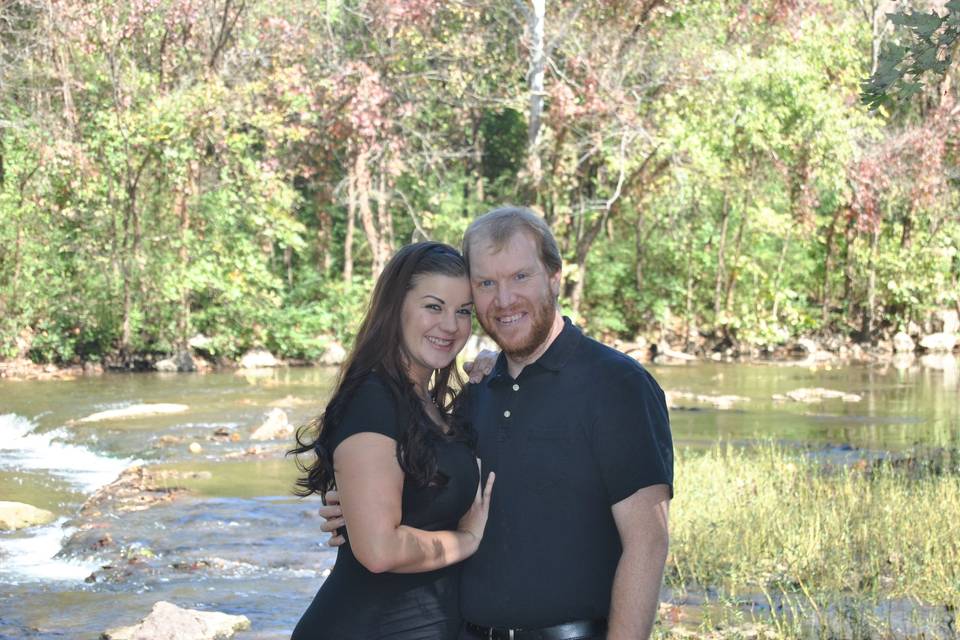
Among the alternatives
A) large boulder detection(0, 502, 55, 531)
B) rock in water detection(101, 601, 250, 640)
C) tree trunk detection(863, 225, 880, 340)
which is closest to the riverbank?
tree trunk detection(863, 225, 880, 340)

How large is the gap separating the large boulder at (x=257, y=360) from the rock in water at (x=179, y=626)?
56.1 ft

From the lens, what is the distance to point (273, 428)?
53.4 feet

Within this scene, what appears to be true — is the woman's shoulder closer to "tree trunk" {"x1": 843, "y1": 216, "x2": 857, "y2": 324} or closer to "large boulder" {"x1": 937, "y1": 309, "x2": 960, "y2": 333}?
"tree trunk" {"x1": 843, "y1": 216, "x2": 857, "y2": 324}

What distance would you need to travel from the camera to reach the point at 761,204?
92.8ft

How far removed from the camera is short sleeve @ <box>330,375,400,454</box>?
3.67m

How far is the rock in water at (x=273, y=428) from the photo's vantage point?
16052mm

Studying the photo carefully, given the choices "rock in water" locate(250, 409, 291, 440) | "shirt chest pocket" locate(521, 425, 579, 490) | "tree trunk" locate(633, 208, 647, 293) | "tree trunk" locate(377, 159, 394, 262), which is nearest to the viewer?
"shirt chest pocket" locate(521, 425, 579, 490)

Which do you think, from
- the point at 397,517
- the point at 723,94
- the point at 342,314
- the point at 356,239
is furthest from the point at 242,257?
the point at 397,517

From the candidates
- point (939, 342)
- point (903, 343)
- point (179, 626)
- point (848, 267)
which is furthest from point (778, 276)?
point (179, 626)

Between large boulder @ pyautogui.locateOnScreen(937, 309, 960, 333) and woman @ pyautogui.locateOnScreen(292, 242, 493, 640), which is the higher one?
woman @ pyautogui.locateOnScreen(292, 242, 493, 640)

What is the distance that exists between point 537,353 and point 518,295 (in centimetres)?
18

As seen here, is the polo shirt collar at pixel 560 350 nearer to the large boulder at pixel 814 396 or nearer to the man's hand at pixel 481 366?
the man's hand at pixel 481 366

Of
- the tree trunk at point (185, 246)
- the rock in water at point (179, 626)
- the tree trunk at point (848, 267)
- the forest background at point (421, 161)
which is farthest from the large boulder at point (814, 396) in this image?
the rock in water at point (179, 626)

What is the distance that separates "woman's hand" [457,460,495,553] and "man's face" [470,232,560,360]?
41 centimetres
